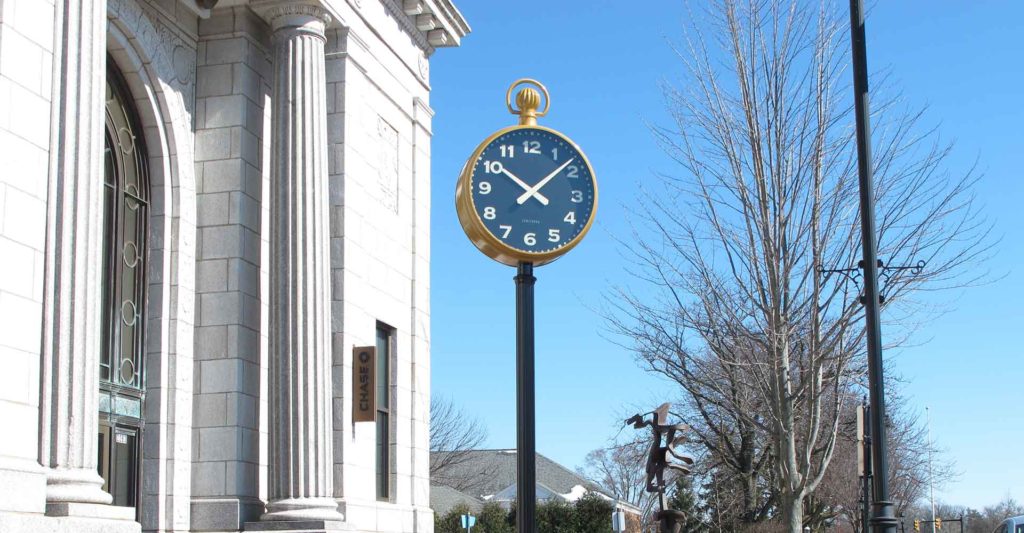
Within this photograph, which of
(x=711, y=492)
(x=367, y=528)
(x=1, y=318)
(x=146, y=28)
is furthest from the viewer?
(x=711, y=492)

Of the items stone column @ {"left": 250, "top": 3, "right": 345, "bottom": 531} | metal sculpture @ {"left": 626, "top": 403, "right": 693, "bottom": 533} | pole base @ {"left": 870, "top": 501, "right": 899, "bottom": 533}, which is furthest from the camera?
stone column @ {"left": 250, "top": 3, "right": 345, "bottom": 531}

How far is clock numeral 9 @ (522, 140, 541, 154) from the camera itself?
689 cm

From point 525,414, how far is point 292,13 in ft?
31.2

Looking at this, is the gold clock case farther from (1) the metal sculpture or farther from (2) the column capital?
(2) the column capital

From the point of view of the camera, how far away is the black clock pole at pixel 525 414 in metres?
6.05

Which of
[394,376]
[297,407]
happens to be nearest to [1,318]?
[297,407]

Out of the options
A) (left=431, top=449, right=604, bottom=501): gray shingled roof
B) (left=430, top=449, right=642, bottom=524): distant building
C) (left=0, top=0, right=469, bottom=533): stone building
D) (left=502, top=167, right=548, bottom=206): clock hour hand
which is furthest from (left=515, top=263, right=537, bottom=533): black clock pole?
(left=431, top=449, right=604, bottom=501): gray shingled roof

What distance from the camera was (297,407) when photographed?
13.6 metres

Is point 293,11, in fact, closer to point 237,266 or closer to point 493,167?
point 237,266

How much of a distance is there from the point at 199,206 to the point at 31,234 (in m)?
4.98

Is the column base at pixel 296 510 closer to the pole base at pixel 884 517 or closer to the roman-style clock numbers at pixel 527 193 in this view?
the pole base at pixel 884 517

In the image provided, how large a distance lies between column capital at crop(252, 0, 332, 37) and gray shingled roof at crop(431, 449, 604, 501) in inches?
2094

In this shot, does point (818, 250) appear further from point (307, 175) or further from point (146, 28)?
point (146, 28)

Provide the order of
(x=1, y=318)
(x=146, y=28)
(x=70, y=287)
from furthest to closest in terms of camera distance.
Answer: (x=146, y=28) → (x=70, y=287) → (x=1, y=318)
